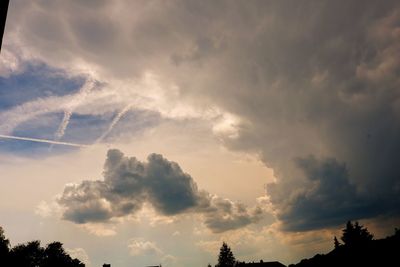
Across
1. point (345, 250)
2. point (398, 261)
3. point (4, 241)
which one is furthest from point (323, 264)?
point (4, 241)

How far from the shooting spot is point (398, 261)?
4081cm

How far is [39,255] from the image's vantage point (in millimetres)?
86812

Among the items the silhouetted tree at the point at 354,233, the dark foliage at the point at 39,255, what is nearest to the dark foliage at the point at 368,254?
the silhouetted tree at the point at 354,233

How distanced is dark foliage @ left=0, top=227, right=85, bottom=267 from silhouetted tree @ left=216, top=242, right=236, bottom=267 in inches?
1595

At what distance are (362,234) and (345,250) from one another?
40408mm

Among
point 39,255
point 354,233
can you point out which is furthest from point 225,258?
point 39,255

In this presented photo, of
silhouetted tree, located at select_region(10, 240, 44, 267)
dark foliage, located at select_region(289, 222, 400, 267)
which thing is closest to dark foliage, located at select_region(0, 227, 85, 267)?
silhouetted tree, located at select_region(10, 240, 44, 267)

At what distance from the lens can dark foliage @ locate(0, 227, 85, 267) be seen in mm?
76706

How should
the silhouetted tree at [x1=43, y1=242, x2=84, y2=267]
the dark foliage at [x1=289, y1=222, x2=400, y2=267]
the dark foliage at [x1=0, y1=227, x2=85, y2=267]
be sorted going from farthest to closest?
1. the silhouetted tree at [x1=43, y1=242, x2=84, y2=267]
2. the dark foliage at [x1=0, y1=227, x2=85, y2=267]
3. the dark foliage at [x1=289, y1=222, x2=400, y2=267]

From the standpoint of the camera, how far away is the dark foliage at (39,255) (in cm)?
7671

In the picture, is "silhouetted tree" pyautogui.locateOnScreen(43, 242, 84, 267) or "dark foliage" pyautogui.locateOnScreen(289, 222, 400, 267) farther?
"silhouetted tree" pyautogui.locateOnScreen(43, 242, 84, 267)

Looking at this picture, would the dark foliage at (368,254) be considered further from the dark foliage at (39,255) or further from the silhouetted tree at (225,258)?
the dark foliage at (39,255)

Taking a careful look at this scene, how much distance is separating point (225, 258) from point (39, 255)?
173 ft

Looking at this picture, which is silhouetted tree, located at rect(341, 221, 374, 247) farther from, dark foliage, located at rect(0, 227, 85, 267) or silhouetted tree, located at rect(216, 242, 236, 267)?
dark foliage, located at rect(0, 227, 85, 267)
